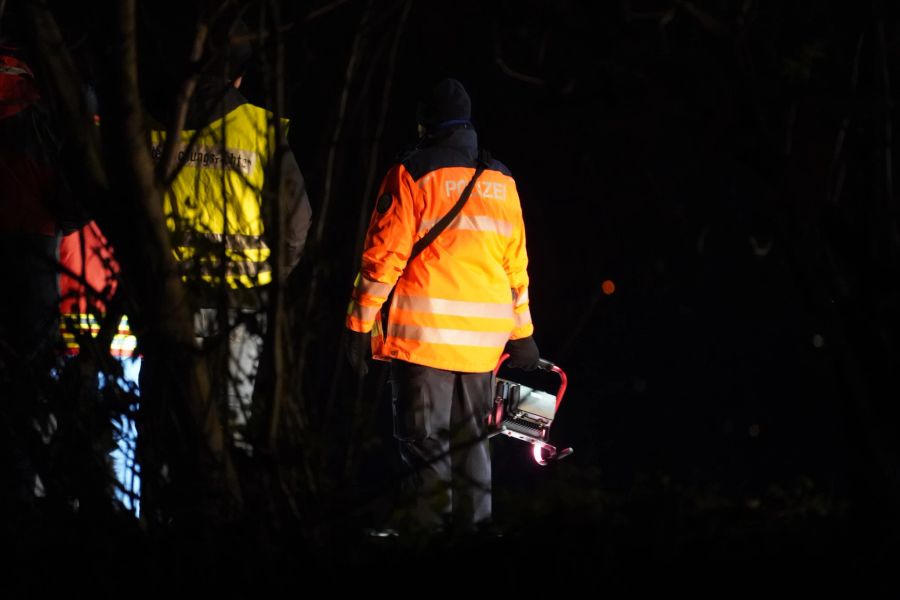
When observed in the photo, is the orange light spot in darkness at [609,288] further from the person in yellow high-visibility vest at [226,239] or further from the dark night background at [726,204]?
the person in yellow high-visibility vest at [226,239]

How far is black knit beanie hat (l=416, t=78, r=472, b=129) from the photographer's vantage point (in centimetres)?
462

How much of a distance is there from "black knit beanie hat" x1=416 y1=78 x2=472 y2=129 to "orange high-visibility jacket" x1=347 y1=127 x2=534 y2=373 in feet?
0.24

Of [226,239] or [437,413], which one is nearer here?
[226,239]

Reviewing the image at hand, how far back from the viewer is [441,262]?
4.51m

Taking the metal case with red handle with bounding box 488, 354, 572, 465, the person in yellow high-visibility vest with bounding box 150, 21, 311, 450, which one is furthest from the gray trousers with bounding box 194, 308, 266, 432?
the metal case with red handle with bounding box 488, 354, 572, 465

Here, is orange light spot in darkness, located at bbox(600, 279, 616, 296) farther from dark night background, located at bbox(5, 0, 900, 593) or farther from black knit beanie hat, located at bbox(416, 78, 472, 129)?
dark night background, located at bbox(5, 0, 900, 593)

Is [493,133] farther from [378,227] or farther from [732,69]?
[732,69]

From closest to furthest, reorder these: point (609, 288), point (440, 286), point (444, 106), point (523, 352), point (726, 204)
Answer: point (726, 204) < point (440, 286) < point (444, 106) < point (523, 352) < point (609, 288)

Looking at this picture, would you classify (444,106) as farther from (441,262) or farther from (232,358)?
(232,358)

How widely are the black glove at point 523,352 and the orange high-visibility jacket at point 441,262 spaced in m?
0.37

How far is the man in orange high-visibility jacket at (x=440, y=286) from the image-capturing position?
439 cm

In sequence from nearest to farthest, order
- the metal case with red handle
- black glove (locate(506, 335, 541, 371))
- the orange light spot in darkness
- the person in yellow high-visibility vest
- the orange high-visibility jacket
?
the person in yellow high-visibility vest, the orange high-visibility jacket, black glove (locate(506, 335, 541, 371)), the metal case with red handle, the orange light spot in darkness

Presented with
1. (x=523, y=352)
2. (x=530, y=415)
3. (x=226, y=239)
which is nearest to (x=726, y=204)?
(x=226, y=239)

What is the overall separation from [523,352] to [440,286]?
29.7 inches
